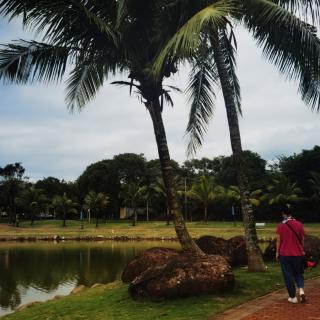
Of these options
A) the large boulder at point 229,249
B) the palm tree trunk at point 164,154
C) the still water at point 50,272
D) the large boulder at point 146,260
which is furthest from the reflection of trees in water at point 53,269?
the palm tree trunk at point 164,154

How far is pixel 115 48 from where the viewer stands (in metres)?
12.6

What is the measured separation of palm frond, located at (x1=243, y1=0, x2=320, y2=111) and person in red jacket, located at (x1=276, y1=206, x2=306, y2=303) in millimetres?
4695

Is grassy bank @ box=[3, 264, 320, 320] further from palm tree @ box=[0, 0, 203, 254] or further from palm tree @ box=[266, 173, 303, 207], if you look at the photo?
palm tree @ box=[266, 173, 303, 207]

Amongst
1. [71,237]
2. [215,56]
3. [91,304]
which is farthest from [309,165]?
[91,304]

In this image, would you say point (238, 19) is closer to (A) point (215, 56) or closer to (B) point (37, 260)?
(A) point (215, 56)

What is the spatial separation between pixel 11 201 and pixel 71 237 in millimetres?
27569

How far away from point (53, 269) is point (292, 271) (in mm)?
20010

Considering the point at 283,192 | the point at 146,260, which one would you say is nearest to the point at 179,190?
the point at 283,192

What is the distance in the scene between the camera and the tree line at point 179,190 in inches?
2202

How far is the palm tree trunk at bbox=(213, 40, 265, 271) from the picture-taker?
12695 millimetres

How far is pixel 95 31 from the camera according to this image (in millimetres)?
12141

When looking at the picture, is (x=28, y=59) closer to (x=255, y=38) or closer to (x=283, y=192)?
(x=255, y=38)

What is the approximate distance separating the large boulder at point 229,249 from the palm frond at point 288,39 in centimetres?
499

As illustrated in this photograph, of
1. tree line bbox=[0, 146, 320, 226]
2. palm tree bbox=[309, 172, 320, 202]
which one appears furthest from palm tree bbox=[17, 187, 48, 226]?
palm tree bbox=[309, 172, 320, 202]
